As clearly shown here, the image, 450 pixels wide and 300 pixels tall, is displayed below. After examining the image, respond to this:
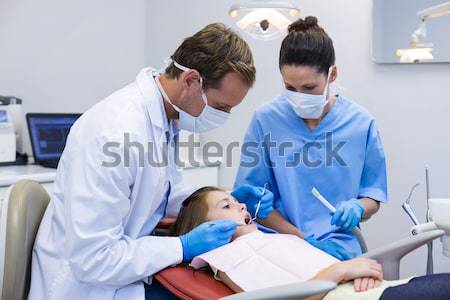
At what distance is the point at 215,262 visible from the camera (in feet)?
3.63

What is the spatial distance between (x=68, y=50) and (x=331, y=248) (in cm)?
186

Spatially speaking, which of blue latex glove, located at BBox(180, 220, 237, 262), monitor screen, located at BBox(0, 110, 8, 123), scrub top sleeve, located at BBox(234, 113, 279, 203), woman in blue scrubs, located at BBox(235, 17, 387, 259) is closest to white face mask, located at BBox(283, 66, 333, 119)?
woman in blue scrubs, located at BBox(235, 17, 387, 259)

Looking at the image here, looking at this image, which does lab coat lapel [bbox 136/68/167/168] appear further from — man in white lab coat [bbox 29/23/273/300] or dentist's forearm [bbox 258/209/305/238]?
dentist's forearm [bbox 258/209/305/238]

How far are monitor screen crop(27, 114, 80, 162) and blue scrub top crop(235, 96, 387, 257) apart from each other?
1085mm

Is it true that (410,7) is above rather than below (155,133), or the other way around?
above

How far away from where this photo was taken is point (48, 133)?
227 cm

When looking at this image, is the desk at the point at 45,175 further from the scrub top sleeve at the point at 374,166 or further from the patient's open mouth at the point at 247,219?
the scrub top sleeve at the point at 374,166

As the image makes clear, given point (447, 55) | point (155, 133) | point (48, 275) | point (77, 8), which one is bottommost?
point (48, 275)

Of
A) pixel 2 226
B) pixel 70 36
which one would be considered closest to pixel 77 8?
pixel 70 36

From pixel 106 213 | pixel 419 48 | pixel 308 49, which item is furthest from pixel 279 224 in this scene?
pixel 419 48

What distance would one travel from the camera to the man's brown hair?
1.23 m

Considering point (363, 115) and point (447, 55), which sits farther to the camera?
point (447, 55)

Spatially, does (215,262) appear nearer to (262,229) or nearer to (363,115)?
(262,229)

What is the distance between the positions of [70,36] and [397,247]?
216 centimetres
